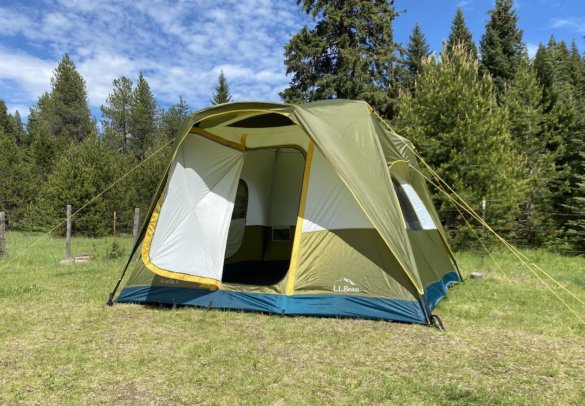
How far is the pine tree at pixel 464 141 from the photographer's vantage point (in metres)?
12.1

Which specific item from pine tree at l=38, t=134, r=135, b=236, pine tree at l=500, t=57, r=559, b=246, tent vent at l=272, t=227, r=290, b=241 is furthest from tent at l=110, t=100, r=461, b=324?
pine tree at l=38, t=134, r=135, b=236

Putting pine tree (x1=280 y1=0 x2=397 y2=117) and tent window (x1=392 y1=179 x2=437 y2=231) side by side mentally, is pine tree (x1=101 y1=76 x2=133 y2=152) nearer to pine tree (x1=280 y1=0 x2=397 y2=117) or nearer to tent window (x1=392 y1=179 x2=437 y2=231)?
pine tree (x1=280 y1=0 x2=397 y2=117)

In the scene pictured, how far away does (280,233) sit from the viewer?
767cm

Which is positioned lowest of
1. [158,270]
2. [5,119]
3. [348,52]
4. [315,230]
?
[158,270]

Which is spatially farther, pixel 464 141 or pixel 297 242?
pixel 464 141

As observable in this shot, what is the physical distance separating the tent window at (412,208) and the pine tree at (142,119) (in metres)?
28.7

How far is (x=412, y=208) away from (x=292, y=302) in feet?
7.52

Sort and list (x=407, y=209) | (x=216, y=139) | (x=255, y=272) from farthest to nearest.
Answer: (x=255, y=272) < (x=407, y=209) < (x=216, y=139)

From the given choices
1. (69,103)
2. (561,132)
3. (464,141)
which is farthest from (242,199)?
(69,103)

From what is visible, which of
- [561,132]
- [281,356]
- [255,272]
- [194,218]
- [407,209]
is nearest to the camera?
[281,356]

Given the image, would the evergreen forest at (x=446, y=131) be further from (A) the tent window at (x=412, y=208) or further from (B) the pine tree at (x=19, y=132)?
(B) the pine tree at (x=19, y=132)

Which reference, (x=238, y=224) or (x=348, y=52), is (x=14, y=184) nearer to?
(x=348, y=52)

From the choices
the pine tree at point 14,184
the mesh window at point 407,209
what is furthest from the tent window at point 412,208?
the pine tree at point 14,184

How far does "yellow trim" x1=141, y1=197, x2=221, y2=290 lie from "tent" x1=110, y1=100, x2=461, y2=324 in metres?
0.01
